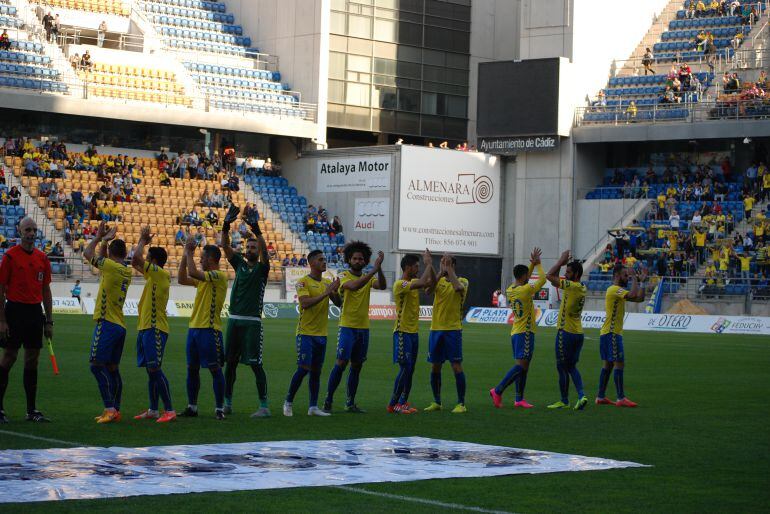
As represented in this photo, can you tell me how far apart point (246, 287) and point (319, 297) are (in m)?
0.91

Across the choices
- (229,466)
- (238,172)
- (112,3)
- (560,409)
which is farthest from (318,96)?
(229,466)

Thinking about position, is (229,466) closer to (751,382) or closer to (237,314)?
(237,314)

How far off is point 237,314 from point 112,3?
45.7 m

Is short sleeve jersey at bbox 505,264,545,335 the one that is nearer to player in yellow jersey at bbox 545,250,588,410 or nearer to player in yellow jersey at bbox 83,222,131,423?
player in yellow jersey at bbox 545,250,588,410

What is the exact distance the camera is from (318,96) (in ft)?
195

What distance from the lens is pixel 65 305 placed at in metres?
43.5

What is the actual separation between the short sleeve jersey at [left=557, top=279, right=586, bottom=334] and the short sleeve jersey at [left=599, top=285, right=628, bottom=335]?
0.57 m

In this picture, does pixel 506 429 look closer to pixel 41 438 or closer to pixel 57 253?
pixel 41 438

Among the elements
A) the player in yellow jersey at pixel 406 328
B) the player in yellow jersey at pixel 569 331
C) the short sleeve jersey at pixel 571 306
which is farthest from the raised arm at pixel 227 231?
the short sleeve jersey at pixel 571 306

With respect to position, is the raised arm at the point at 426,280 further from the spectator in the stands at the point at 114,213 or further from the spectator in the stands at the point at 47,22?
the spectator in the stands at the point at 47,22

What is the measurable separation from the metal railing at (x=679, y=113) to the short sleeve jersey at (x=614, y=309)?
37168mm

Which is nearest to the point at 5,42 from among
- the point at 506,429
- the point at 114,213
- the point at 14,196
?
the point at 14,196

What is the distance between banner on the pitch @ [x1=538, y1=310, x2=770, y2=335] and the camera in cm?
4388

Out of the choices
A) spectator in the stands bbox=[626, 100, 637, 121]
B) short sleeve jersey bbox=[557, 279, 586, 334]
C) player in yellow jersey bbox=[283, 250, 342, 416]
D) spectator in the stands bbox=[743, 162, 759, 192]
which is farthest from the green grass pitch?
spectator in the stands bbox=[626, 100, 637, 121]
